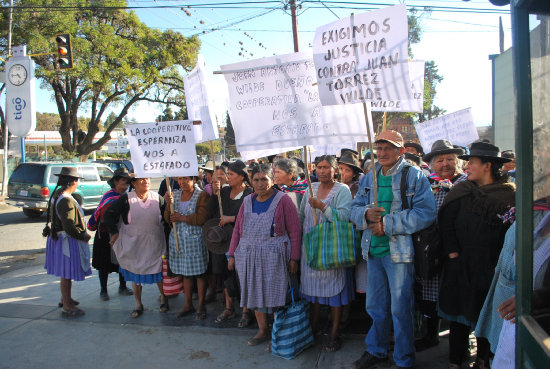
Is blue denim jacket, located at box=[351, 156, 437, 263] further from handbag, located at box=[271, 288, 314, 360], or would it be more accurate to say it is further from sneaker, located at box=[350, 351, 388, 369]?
handbag, located at box=[271, 288, 314, 360]

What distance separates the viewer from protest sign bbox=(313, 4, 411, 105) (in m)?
3.06

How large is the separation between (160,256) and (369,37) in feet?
11.1

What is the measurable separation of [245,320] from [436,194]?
2393 millimetres

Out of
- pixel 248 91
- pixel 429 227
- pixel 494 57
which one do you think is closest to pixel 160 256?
pixel 248 91

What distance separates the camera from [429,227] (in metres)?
3.09

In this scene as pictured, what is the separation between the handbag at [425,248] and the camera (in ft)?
9.86

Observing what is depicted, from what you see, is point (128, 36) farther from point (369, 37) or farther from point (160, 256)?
point (369, 37)

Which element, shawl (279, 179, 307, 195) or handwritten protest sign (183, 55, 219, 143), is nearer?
handwritten protest sign (183, 55, 219, 143)

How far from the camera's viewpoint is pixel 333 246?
3506 millimetres

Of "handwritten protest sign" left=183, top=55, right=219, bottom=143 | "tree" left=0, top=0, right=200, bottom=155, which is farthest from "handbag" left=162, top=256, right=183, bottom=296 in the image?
"tree" left=0, top=0, right=200, bottom=155

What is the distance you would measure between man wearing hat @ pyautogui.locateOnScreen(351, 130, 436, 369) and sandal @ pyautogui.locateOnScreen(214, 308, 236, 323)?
173cm

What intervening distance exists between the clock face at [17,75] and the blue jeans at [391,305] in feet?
52.9

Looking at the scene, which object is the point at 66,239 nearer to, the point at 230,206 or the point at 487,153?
the point at 230,206

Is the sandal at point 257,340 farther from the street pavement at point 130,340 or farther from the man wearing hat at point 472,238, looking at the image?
the man wearing hat at point 472,238
